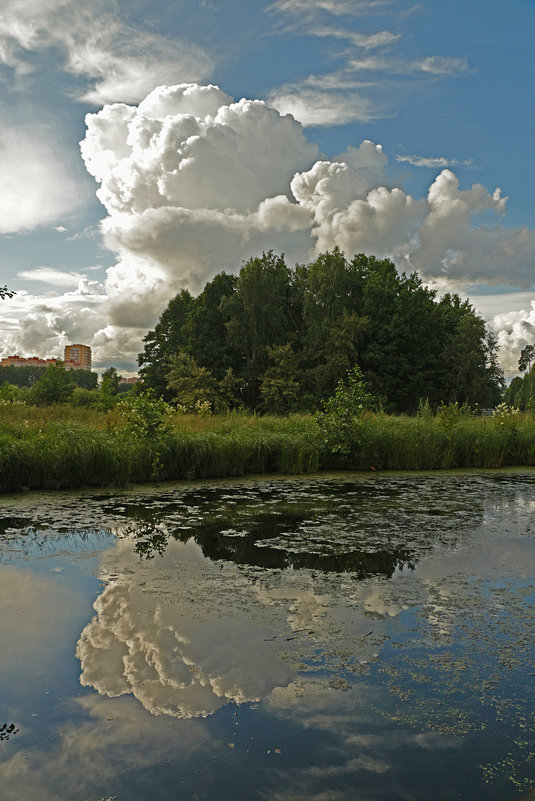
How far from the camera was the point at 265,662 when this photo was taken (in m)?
3.30

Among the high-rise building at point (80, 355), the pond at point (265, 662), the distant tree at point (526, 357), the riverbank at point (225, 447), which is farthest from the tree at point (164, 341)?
the high-rise building at point (80, 355)

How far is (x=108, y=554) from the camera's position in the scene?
5.59 m

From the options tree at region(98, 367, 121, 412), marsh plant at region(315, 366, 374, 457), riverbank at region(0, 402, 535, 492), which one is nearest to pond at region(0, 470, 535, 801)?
riverbank at region(0, 402, 535, 492)

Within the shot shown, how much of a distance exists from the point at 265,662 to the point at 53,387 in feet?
101

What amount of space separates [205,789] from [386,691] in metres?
1.11

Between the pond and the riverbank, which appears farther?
the riverbank

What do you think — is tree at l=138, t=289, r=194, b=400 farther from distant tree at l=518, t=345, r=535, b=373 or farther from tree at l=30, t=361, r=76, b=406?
distant tree at l=518, t=345, r=535, b=373

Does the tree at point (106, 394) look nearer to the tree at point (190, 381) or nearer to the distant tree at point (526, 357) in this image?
the tree at point (190, 381)

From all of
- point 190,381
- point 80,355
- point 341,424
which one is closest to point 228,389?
point 190,381

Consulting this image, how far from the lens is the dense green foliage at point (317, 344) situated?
3450cm

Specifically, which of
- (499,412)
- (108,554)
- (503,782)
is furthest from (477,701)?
(499,412)

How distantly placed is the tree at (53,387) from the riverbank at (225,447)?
17.1 meters

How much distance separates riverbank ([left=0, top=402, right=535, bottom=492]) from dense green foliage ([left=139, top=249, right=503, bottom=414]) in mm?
19405

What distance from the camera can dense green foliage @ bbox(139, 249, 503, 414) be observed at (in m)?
34.5
